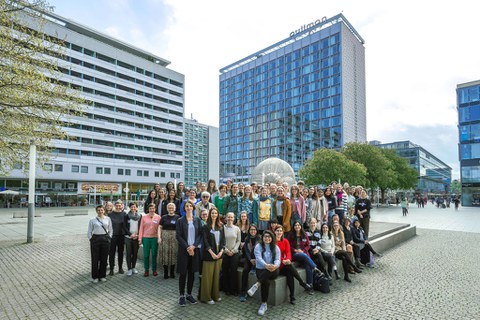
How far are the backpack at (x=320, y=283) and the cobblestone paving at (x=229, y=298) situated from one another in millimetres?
231

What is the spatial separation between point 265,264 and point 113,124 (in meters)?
62.0

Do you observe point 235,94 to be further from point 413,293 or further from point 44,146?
point 413,293

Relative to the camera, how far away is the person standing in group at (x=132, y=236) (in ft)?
27.0

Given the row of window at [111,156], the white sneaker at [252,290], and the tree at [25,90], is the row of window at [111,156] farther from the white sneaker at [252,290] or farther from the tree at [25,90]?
the white sneaker at [252,290]

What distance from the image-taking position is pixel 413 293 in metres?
6.71

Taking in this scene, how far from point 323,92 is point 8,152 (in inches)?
3170

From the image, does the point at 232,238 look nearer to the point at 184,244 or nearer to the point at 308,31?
the point at 184,244

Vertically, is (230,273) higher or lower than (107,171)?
lower

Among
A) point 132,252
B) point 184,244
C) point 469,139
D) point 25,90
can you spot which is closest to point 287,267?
point 184,244

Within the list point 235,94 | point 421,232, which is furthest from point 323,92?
point 421,232

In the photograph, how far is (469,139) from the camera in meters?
47.9

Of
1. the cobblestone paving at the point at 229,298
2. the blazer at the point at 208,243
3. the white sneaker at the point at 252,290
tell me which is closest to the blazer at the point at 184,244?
the blazer at the point at 208,243

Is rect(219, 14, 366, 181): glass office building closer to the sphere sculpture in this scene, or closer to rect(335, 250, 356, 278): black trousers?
the sphere sculpture

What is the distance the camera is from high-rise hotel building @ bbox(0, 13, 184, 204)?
53.6 m
